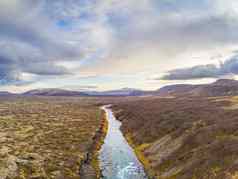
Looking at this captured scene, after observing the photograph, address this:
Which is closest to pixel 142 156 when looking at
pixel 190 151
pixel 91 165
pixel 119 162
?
pixel 119 162

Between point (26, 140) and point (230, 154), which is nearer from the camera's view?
point (230, 154)

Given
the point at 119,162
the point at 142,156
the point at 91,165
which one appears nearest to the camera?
the point at 91,165

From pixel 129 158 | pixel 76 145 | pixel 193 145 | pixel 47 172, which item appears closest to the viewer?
pixel 47 172

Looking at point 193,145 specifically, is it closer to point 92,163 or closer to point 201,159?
point 201,159

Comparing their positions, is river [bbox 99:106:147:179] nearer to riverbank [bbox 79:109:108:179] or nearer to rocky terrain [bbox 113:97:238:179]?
riverbank [bbox 79:109:108:179]

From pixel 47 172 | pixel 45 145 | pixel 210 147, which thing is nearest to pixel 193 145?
pixel 210 147

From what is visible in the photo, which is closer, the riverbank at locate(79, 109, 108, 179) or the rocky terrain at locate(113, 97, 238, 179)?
the rocky terrain at locate(113, 97, 238, 179)

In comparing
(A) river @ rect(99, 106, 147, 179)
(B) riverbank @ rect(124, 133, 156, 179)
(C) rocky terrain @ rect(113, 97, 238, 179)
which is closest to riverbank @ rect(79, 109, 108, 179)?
(A) river @ rect(99, 106, 147, 179)

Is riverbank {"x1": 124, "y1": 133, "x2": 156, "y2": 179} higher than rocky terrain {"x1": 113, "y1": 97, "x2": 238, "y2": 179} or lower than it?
lower

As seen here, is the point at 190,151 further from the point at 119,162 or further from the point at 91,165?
the point at 91,165
